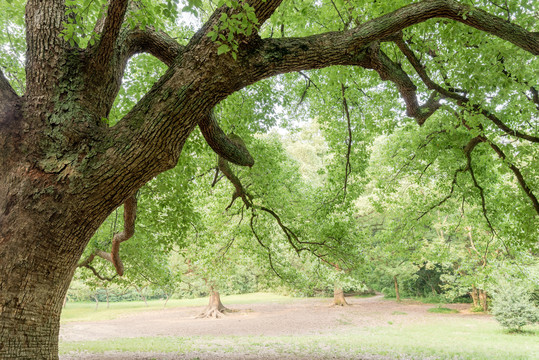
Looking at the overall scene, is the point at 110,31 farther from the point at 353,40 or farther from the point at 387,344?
the point at 387,344

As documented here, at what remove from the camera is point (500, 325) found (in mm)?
14633

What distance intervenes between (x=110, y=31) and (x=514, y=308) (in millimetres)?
17183

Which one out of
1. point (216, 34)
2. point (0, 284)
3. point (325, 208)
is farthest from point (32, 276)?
point (325, 208)

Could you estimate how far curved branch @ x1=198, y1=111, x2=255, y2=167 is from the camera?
3.64 m

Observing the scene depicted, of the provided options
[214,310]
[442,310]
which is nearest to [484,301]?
[442,310]

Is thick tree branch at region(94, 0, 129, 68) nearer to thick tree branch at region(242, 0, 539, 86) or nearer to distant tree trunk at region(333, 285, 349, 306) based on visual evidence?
thick tree branch at region(242, 0, 539, 86)

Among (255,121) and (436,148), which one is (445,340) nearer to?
(436,148)

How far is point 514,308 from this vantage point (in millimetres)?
13930

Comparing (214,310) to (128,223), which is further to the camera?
(214,310)

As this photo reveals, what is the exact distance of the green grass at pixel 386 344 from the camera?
9.81 meters

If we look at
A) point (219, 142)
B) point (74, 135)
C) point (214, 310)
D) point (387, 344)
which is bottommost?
point (214, 310)

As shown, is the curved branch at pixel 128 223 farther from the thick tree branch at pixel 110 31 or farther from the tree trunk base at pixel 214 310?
the tree trunk base at pixel 214 310

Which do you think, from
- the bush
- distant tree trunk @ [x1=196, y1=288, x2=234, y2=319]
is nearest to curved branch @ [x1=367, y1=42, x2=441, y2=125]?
the bush

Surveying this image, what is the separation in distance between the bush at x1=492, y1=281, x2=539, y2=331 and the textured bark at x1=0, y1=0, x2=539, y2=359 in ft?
50.8
